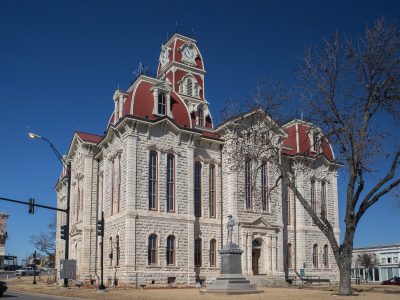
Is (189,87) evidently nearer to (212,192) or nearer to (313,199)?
(212,192)

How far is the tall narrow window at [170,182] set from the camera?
41.9m

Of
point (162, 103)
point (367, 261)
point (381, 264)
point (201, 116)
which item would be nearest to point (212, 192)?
point (201, 116)

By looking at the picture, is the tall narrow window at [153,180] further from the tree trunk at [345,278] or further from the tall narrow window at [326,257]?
the tall narrow window at [326,257]

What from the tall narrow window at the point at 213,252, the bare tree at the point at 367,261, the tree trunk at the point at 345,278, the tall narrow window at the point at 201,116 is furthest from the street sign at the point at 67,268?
the bare tree at the point at 367,261

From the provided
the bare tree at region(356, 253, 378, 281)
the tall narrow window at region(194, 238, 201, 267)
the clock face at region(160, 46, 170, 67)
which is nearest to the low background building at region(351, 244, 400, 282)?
the bare tree at region(356, 253, 378, 281)

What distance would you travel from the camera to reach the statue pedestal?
3000cm

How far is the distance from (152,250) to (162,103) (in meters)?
12.2

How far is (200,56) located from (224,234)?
20.3m

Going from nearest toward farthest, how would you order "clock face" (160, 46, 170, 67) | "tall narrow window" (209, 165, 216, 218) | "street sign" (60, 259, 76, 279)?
"street sign" (60, 259, 76, 279) → "tall narrow window" (209, 165, 216, 218) → "clock face" (160, 46, 170, 67)

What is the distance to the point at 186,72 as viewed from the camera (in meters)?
52.9

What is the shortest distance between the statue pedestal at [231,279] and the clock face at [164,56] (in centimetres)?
2741

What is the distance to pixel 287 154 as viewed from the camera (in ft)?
163

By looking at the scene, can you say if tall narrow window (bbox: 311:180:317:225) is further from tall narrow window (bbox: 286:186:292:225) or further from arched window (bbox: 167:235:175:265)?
arched window (bbox: 167:235:175:265)

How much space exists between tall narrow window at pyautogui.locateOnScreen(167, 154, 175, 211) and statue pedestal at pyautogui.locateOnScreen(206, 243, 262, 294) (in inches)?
417
